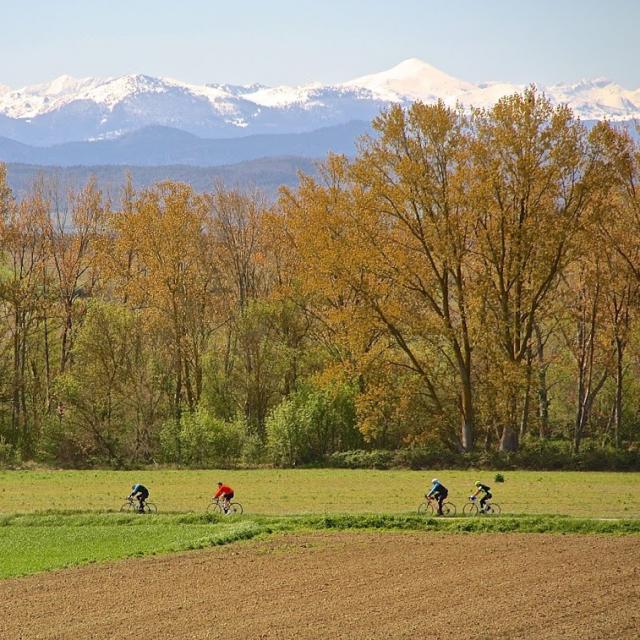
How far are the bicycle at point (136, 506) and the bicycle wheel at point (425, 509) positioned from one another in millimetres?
10820

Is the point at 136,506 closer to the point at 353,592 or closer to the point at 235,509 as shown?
the point at 235,509

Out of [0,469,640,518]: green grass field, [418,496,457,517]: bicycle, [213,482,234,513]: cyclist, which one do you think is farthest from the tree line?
[213,482,234,513]: cyclist

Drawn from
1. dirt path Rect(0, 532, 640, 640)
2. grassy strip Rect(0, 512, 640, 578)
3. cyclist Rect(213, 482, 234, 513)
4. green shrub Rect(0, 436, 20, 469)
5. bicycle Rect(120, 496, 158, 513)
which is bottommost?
dirt path Rect(0, 532, 640, 640)

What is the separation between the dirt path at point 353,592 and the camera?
916 inches

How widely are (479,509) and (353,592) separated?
13253 mm

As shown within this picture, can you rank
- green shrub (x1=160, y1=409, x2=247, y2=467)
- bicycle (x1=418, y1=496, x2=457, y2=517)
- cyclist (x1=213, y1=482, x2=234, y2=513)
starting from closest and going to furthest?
bicycle (x1=418, y1=496, x2=457, y2=517) → cyclist (x1=213, y1=482, x2=234, y2=513) → green shrub (x1=160, y1=409, x2=247, y2=467)

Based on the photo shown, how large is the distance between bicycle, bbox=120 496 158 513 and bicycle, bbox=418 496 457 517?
429 inches

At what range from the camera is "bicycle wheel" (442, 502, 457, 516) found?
39.3 metres

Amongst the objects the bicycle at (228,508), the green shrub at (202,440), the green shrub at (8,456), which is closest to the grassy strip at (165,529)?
the bicycle at (228,508)

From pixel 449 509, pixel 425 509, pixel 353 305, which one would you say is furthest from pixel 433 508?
pixel 353 305

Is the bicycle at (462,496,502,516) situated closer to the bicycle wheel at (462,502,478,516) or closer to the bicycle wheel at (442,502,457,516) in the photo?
→ the bicycle wheel at (462,502,478,516)

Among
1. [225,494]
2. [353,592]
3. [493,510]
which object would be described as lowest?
[353,592]

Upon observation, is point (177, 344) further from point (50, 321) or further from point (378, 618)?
point (378, 618)

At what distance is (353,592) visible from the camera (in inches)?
1062
